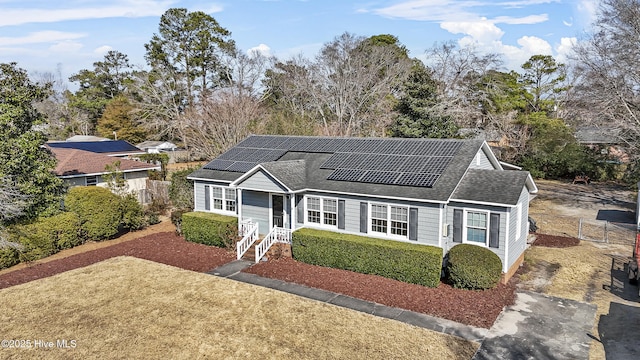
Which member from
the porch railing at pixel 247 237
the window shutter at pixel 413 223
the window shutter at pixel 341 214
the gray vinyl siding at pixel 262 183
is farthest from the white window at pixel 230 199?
the window shutter at pixel 413 223

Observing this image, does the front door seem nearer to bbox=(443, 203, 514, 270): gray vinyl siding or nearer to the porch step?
the porch step

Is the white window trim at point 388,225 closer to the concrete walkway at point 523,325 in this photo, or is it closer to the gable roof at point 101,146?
the concrete walkway at point 523,325

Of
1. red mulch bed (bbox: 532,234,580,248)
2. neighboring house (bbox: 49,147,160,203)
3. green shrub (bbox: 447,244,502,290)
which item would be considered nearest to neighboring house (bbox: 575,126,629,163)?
red mulch bed (bbox: 532,234,580,248)

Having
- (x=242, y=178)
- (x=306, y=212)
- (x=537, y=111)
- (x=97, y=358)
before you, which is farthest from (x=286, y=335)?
(x=537, y=111)

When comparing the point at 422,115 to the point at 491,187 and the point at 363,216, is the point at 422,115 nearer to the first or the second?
the point at 491,187

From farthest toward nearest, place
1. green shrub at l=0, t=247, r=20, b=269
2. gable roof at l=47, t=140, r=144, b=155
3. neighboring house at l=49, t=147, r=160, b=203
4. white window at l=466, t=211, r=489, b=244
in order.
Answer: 1. gable roof at l=47, t=140, r=144, b=155
2. neighboring house at l=49, t=147, r=160, b=203
3. green shrub at l=0, t=247, r=20, b=269
4. white window at l=466, t=211, r=489, b=244
